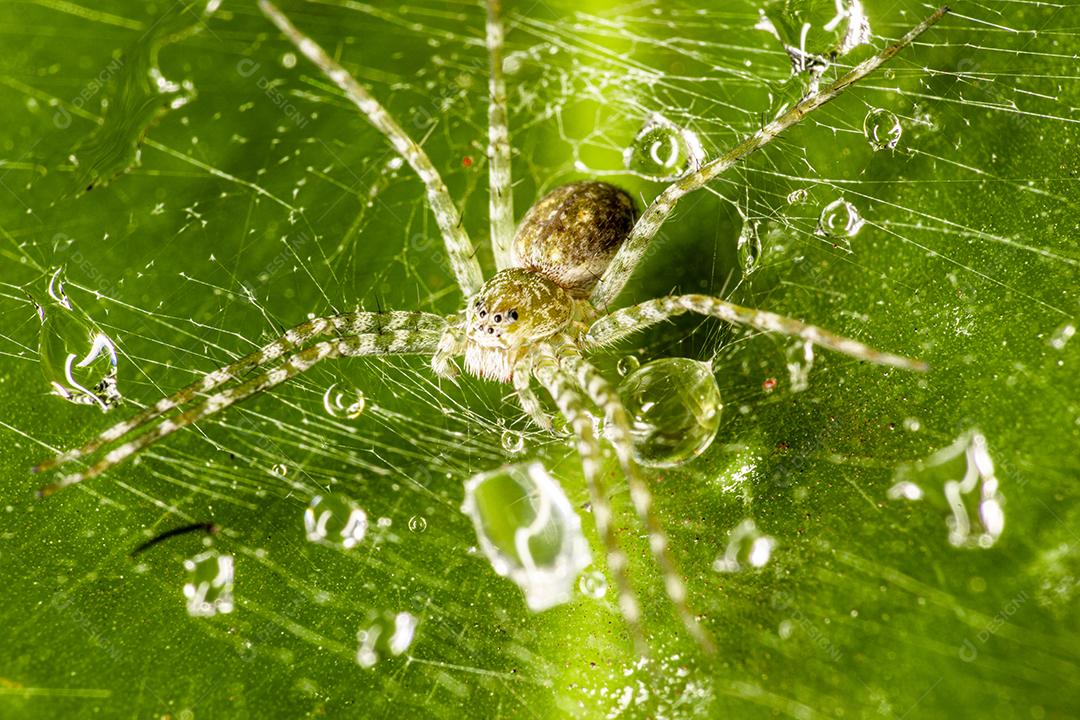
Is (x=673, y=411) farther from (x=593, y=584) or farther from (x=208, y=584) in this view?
(x=208, y=584)

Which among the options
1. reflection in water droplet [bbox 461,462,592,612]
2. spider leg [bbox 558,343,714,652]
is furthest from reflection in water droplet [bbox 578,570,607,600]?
spider leg [bbox 558,343,714,652]

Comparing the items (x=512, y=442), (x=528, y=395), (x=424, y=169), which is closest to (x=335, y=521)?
(x=512, y=442)

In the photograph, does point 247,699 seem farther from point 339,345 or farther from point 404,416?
point 339,345

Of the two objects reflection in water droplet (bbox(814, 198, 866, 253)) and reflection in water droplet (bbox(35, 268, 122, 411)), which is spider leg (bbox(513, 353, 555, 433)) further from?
reflection in water droplet (bbox(35, 268, 122, 411))

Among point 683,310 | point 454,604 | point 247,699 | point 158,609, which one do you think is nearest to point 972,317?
point 683,310

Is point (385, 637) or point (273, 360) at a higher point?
point (273, 360)

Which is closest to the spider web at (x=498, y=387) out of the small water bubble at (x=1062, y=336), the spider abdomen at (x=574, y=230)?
the small water bubble at (x=1062, y=336)

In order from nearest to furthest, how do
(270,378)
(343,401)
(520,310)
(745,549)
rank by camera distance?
(745,549), (270,378), (343,401), (520,310)
